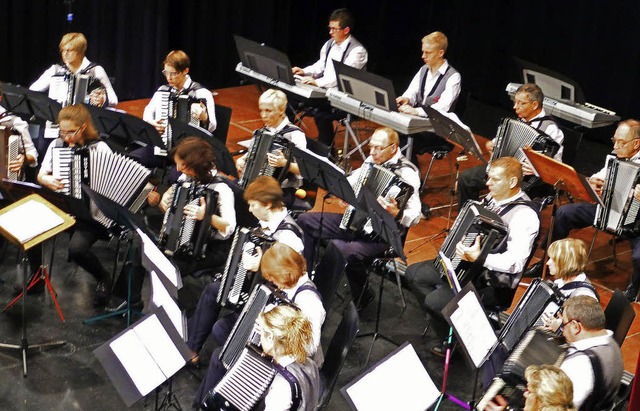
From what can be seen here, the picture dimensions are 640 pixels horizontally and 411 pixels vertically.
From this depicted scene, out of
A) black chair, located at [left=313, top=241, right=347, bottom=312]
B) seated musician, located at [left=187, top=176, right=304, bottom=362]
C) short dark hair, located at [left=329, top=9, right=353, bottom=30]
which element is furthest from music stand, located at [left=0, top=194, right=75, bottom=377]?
short dark hair, located at [left=329, top=9, right=353, bottom=30]

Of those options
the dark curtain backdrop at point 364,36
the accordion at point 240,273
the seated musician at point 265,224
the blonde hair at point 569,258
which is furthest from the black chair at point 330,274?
the dark curtain backdrop at point 364,36

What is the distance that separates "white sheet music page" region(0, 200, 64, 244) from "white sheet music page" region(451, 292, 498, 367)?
2898mm

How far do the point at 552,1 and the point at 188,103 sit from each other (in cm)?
572

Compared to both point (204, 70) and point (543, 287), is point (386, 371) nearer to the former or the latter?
point (543, 287)

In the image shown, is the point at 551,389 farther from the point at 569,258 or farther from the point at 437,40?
the point at 437,40

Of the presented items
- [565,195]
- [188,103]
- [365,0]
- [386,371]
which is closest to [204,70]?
[365,0]

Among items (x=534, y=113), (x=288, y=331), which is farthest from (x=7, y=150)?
(x=534, y=113)

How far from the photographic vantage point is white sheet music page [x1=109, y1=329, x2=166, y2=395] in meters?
5.56

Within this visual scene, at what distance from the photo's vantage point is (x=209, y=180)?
734 cm

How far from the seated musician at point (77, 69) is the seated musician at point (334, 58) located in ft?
7.82

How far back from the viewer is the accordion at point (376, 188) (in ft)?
24.8

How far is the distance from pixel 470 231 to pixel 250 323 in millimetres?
1932

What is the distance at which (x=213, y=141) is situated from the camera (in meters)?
7.94

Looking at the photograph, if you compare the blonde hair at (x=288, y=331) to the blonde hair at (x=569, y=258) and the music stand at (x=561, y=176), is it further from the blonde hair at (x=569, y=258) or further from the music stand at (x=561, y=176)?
the music stand at (x=561, y=176)
